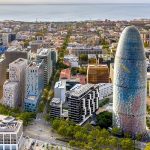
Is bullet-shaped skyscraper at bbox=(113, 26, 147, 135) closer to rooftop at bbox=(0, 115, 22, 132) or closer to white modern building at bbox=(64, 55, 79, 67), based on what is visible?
rooftop at bbox=(0, 115, 22, 132)

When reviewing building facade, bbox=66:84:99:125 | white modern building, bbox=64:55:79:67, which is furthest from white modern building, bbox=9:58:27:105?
white modern building, bbox=64:55:79:67

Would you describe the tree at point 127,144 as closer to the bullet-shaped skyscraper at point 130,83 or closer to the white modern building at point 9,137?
the bullet-shaped skyscraper at point 130,83

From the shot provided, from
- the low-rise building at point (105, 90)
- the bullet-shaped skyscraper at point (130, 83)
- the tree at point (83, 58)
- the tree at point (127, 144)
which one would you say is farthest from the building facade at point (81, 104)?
the tree at point (83, 58)

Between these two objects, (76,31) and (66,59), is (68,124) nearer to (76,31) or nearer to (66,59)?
(66,59)

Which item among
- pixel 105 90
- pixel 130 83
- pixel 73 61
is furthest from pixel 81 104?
pixel 73 61

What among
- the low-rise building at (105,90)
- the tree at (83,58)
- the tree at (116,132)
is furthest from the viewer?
the tree at (83,58)

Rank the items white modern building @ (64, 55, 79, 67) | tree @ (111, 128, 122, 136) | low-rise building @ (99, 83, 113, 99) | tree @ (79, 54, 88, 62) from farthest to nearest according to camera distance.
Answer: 1. tree @ (79, 54, 88, 62)
2. white modern building @ (64, 55, 79, 67)
3. low-rise building @ (99, 83, 113, 99)
4. tree @ (111, 128, 122, 136)

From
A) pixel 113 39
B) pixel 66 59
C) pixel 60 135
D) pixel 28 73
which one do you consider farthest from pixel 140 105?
pixel 113 39

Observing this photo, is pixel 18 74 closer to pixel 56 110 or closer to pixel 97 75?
pixel 56 110
